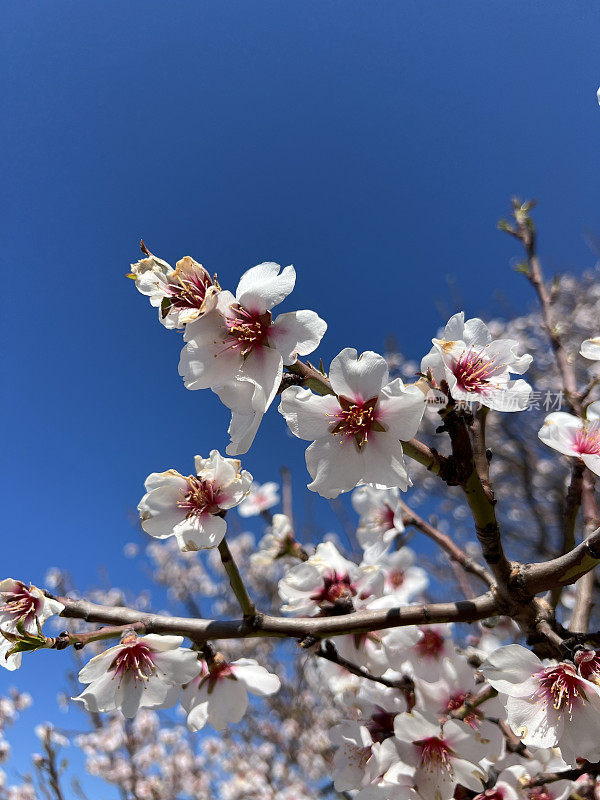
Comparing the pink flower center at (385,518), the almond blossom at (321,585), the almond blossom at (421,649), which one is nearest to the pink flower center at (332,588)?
the almond blossom at (321,585)

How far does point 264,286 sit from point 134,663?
95cm

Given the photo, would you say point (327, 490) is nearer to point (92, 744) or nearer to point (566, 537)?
point (566, 537)

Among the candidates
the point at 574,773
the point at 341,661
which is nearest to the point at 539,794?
the point at 574,773

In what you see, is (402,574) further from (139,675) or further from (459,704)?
(139,675)

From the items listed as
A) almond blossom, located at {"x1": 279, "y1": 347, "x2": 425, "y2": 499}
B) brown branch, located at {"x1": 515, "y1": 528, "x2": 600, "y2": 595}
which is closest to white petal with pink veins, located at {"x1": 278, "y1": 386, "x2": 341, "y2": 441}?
almond blossom, located at {"x1": 279, "y1": 347, "x2": 425, "y2": 499}

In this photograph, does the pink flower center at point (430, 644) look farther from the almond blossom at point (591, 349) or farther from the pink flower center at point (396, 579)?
the almond blossom at point (591, 349)

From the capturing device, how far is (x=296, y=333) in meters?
1.04

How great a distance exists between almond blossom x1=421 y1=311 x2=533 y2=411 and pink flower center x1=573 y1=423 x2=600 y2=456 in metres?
0.26

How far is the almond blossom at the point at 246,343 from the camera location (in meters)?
1.02

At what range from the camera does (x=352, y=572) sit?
178 cm

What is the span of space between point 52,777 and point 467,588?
210 cm

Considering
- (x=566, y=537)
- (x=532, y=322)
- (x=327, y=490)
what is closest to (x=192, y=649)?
(x=327, y=490)

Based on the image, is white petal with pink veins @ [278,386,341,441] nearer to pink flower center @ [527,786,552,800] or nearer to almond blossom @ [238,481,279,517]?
pink flower center @ [527,786,552,800]

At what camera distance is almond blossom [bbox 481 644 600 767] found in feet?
3.58
